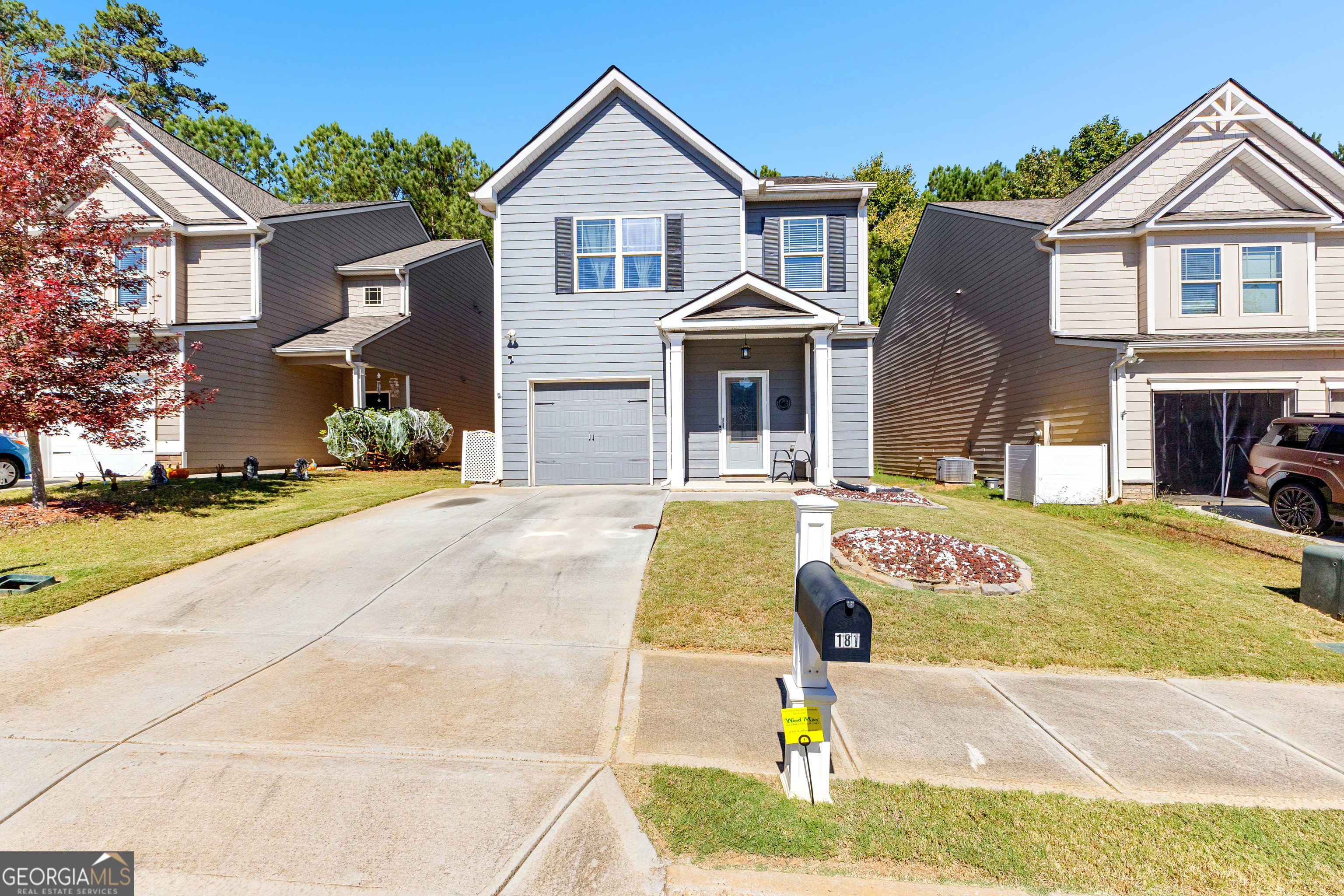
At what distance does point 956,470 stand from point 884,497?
21.4ft

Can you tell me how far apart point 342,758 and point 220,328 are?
52.3 feet

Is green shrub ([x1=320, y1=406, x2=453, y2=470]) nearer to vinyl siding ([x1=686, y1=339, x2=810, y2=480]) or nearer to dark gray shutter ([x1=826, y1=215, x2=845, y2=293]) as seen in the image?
vinyl siding ([x1=686, y1=339, x2=810, y2=480])

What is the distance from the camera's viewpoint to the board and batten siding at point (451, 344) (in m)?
20.0

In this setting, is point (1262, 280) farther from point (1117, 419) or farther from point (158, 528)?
point (158, 528)

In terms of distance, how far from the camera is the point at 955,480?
16.9 m

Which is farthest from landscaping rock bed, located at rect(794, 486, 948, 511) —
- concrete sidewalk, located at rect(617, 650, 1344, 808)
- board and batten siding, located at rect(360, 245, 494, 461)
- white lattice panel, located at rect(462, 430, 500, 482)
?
board and batten siding, located at rect(360, 245, 494, 461)

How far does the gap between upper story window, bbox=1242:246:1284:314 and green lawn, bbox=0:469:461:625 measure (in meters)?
17.8

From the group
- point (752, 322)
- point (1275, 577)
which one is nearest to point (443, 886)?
point (1275, 577)

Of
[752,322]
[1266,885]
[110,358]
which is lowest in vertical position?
[1266,885]

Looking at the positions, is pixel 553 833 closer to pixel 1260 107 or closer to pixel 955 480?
pixel 955 480

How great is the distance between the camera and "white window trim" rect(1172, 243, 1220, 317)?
1353 centimetres

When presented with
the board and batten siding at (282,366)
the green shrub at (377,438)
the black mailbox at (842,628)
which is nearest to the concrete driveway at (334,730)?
the black mailbox at (842,628)

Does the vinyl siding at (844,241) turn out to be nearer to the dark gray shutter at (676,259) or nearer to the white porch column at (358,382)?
the dark gray shutter at (676,259)

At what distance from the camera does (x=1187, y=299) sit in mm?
13703
